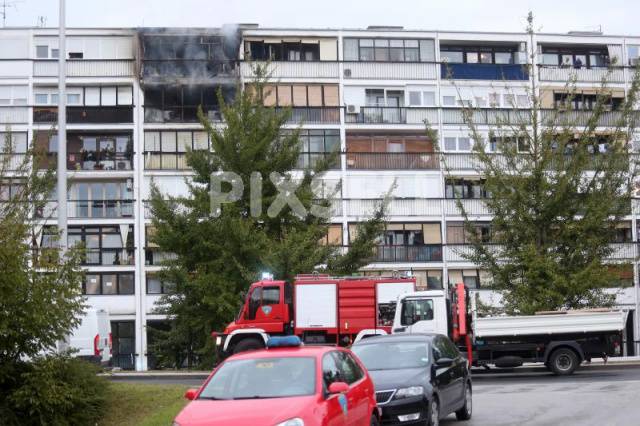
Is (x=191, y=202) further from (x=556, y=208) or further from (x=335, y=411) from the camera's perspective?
(x=335, y=411)

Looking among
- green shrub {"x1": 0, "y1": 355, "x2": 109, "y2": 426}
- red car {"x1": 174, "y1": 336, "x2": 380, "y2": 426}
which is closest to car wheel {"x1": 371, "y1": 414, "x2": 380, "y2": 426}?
red car {"x1": 174, "y1": 336, "x2": 380, "y2": 426}

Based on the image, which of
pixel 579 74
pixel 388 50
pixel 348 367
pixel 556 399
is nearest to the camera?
pixel 348 367

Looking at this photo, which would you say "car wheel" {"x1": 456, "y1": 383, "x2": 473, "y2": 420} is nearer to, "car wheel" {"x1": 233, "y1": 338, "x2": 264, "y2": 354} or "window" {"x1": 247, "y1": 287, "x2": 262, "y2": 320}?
"car wheel" {"x1": 233, "y1": 338, "x2": 264, "y2": 354}

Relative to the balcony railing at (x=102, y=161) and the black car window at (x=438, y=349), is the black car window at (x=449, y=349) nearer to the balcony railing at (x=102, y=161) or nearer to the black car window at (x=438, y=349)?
the black car window at (x=438, y=349)

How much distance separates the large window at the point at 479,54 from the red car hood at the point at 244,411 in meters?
47.8

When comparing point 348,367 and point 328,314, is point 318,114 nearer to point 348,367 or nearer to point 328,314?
point 328,314

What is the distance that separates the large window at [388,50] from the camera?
5547 cm

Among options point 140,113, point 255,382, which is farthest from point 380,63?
point 255,382

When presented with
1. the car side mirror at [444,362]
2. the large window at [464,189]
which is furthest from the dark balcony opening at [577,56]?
the car side mirror at [444,362]

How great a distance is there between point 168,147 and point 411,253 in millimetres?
14056

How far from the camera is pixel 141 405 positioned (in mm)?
16812

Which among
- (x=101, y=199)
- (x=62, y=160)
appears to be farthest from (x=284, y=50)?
(x=62, y=160)

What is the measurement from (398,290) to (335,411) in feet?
58.9

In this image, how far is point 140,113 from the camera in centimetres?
5359
